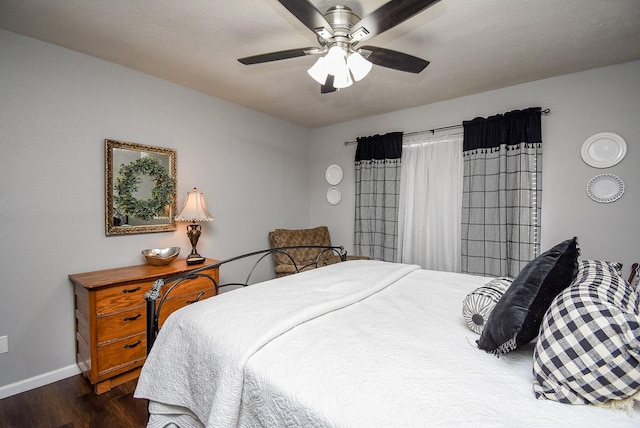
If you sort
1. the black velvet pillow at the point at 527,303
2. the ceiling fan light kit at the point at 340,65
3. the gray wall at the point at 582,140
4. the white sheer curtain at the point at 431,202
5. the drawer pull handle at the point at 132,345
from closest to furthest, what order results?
the black velvet pillow at the point at 527,303 < the ceiling fan light kit at the point at 340,65 < the drawer pull handle at the point at 132,345 < the gray wall at the point at 582,140 < the white sheer curtain at the point at 431,202

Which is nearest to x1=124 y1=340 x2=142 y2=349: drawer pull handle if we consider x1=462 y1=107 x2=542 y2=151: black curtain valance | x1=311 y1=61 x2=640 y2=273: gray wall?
x1=462 y1=107 x2=542 y2=151: black curtain valance

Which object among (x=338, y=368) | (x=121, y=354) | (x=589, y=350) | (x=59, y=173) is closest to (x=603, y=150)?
(x=589, y=350)

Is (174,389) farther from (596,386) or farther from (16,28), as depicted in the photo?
(16,28)

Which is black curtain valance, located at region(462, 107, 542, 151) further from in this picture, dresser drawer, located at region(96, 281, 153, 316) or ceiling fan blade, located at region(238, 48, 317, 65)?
dresser drawer, located at region(96, 281, 153, 316)

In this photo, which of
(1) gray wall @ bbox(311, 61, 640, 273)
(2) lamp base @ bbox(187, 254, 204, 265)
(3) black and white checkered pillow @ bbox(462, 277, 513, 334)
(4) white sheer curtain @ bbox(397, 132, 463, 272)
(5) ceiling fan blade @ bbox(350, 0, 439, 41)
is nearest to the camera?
(3) black and white checkered pillow @ bbox(462, 277, 513, 334)

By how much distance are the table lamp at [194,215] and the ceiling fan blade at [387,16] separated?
210cm

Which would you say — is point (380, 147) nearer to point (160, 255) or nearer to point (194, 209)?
point (194, 209)

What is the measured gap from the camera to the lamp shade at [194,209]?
281cm

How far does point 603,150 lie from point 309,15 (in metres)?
2.82

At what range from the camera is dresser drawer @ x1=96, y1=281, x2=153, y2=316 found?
2.05 meters

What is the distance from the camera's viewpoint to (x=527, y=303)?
3.24 feet

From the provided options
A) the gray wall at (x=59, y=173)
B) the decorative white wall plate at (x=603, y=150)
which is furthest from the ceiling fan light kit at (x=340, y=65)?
the decorative white wall plate at (x=603, y=150)

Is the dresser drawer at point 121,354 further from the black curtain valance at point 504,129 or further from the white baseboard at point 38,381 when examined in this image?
the black curtain valance at point 504,129

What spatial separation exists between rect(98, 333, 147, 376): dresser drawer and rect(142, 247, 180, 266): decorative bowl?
1.99 ft
